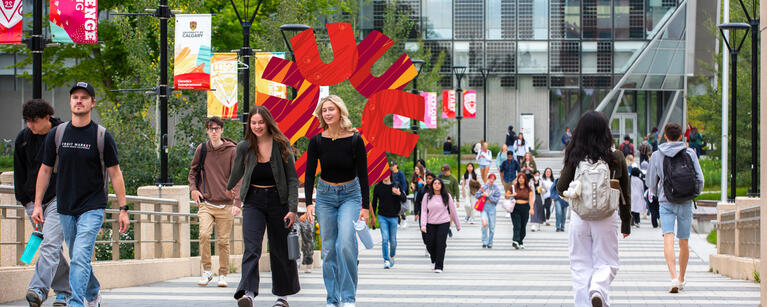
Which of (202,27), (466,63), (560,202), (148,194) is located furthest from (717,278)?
(466,63)

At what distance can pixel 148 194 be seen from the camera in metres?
14.6

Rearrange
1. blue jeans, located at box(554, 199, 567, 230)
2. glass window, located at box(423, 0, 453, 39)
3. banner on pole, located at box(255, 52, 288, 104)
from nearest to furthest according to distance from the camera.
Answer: banner on pole, located at box(255, 52, 288, 104) → blue jeans, located at box(554, 199, 567, 230) → glass window, located at box(423, 0, 453, 39)

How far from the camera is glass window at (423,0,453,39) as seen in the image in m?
61.7

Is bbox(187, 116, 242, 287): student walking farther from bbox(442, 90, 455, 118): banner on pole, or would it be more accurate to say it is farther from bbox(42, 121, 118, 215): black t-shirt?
bbox(442, 90, 455, 118): banner on pole

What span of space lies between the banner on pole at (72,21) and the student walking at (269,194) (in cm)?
476

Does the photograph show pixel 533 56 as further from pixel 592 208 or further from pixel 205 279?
pixel 592 208

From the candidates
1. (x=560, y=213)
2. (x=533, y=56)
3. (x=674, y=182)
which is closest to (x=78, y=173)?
(x=674, y=182)

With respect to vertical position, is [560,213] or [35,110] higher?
[35,110]

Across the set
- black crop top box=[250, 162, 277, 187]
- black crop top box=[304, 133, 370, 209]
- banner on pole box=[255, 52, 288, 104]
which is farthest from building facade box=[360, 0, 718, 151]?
black crop top box=[250, 162, 277, 187]

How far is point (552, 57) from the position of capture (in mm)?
61656

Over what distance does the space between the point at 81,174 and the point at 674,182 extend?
20.6 ft

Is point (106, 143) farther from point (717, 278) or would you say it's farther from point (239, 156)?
point (717, 278)

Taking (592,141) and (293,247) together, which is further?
(293,247)

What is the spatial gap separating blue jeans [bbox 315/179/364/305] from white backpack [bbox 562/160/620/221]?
6.43ft
